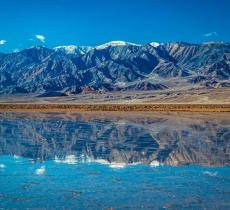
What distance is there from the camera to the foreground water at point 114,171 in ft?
48.4

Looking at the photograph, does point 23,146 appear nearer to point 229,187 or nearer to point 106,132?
point 106,132

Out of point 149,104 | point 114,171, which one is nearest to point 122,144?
point 114,171

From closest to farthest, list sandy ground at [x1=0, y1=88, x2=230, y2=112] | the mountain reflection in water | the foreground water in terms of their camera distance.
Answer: the foreground water, the mountain reflection in water, sandy ground at [x1=0, y1=88, x2=230, y2=112]

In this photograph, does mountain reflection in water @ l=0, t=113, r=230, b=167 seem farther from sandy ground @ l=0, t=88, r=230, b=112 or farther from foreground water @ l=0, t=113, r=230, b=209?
sandy ground @ l=0, t=88, r=230, b=112

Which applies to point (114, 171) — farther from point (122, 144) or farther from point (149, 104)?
point (149, 104)

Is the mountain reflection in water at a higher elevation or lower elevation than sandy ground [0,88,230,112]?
lower

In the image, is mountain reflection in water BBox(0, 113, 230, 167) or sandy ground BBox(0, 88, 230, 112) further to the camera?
sandy ground BBox(0, 88, 230, 112)

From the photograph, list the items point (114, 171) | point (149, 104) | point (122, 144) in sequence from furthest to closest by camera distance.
→ point (149, 104), point (122, 144), point (114, 171)

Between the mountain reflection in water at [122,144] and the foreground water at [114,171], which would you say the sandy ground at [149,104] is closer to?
the mountain reflection in water at [122,144]

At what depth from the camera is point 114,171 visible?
64.3 ft

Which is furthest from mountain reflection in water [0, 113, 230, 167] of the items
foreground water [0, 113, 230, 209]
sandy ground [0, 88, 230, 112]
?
sandy ground [0, 88, 230, 112]

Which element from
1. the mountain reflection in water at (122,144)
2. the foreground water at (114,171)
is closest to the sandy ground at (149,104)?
the mountain reflection in water at (122,144)

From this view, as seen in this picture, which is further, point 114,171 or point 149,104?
point 149,104

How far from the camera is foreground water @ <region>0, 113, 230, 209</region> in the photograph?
14.7m
